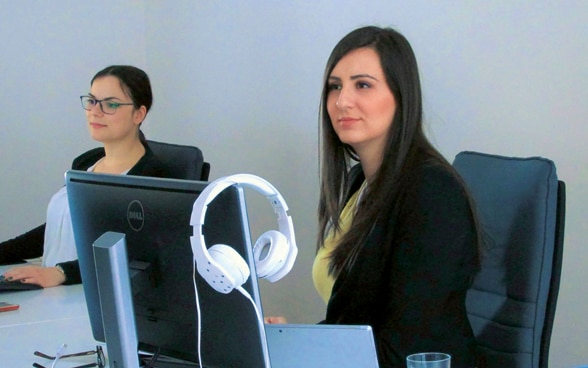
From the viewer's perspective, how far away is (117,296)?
4.01 ft

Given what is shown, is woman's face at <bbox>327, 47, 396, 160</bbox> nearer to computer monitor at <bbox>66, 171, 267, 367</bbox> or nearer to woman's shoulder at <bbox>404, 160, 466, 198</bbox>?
woman's shoulder at <bbox>404, 160, 466, 198</bbox>

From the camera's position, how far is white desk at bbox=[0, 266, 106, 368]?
1715 millimetres

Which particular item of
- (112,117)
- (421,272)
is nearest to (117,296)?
(421,272)

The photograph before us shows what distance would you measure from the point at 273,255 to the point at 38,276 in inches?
52.8

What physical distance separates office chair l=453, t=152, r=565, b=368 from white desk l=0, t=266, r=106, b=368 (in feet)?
2.79

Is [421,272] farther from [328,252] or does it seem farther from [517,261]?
[328,252]

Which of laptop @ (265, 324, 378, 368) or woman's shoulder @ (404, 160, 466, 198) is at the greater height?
woman's shoulder @ (404, 160, 466, 198)

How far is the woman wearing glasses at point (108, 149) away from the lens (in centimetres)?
276

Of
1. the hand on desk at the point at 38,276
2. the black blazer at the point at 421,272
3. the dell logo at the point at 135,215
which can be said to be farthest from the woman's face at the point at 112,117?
the dell logo at the point at 135,215

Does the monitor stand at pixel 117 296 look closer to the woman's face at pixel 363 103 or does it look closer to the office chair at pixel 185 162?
the woman's face at pixel 363 103

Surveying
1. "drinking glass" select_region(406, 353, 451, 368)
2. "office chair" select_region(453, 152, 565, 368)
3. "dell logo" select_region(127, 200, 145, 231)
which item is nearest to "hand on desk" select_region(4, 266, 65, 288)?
"dell logo" select_region(127, 200, 145, 231)

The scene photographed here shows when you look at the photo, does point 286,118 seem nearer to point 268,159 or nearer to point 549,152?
point 268,159

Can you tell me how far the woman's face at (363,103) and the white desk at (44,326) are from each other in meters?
0.76

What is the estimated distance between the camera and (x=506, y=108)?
2.40m
